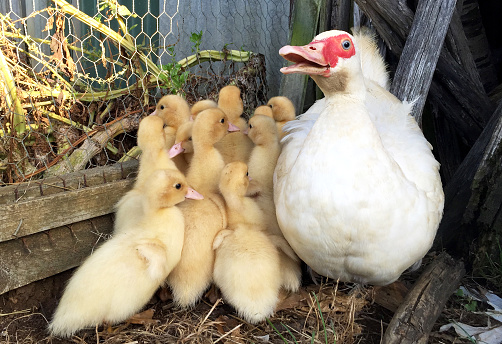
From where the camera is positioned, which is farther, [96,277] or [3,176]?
[3,176]

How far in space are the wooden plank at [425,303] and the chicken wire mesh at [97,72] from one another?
200 centimetres

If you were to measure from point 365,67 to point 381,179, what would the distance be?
1.25 meters

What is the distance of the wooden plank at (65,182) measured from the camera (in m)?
2.51

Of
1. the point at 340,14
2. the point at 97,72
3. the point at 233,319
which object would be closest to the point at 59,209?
the point at 233,319

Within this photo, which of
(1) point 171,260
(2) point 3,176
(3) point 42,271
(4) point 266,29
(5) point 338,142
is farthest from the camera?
(4) point 266,29

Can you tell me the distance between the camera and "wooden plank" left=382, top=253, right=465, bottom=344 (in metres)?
2.20

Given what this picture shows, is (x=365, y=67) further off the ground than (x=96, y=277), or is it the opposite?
(x=365, y=67)

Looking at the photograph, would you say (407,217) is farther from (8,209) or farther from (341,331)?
(8,209)

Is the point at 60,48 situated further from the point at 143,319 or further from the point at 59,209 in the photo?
the point at 143,319

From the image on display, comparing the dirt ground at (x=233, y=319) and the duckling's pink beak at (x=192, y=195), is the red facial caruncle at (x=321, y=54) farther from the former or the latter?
the dirt ground at (x=233, y=319)

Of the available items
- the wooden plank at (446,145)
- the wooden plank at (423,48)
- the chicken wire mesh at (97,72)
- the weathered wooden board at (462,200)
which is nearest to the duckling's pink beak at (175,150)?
the chicken wire mesh at (97,72)

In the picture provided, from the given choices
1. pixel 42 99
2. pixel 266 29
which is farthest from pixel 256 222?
pixel 266 29

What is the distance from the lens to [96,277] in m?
2.17

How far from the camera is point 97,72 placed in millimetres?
3816
